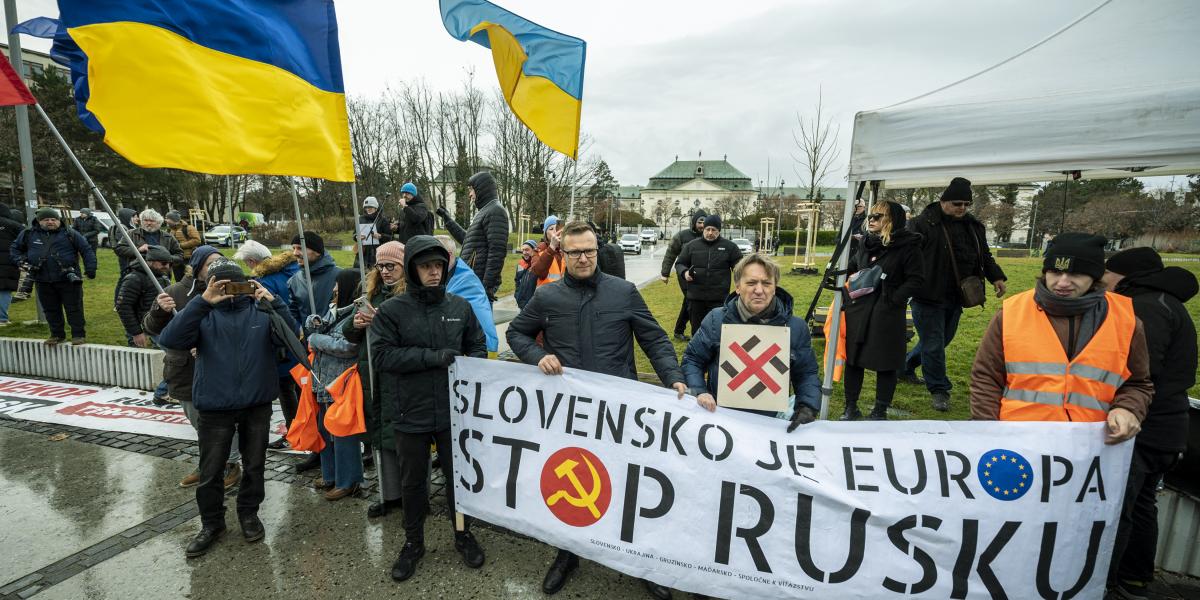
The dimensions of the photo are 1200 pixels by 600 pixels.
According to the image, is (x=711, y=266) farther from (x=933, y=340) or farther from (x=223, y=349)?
(x=223, y=349)

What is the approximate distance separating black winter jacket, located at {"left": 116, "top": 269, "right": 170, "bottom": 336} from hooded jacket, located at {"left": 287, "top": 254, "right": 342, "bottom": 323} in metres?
2.33

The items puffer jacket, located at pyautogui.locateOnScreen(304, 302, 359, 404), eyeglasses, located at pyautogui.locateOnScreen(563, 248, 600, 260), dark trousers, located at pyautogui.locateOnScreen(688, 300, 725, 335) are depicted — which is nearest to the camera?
eyeglasses, located at pyautogui.locateOnScreen(563, 248, 600, 260)

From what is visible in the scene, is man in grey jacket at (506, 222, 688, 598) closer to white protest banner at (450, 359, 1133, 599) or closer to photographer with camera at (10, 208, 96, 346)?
white protest banner at (450, 359, 1133, 599)

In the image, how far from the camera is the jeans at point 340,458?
3992 mm

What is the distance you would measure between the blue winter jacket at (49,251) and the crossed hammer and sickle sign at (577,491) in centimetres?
820

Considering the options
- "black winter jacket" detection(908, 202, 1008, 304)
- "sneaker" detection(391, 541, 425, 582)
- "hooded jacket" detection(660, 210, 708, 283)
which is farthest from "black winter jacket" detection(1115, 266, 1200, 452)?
"hooded jacket" detection(660, 210, 708, 283)

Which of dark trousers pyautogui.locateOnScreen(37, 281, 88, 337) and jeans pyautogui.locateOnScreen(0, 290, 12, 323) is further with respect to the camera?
jeans pyautogui.locateOnScreen(0, 290, 12, 323)

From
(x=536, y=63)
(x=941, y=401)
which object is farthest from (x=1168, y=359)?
(x=536, y=63)

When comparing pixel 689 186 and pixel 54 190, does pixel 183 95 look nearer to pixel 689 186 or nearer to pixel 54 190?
pixel 54 190

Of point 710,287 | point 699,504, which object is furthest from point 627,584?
point 710,287

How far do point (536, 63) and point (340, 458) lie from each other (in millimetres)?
3363

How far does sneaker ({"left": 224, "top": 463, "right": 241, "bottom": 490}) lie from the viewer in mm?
4309

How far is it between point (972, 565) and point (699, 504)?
49.4 inches

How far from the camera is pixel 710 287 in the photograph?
23.3ft
